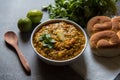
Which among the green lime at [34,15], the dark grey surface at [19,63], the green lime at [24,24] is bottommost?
the dark grey surface at [19,63]

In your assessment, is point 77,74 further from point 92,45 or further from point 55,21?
point 55,21

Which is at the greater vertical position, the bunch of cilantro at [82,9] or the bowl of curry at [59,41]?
the bunch of cilantro at [82,9]

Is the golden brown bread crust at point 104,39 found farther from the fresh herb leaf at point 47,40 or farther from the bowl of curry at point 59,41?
the fresh herb leaf at point 47,40

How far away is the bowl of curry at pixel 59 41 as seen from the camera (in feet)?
2.78

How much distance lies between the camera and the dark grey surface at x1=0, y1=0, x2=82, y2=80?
864mm

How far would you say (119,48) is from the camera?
0.89m

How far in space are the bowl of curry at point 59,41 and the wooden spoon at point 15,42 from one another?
0.07 m

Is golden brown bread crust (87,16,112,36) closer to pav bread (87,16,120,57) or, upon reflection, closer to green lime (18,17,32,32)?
pav bread (87,16,120,57)

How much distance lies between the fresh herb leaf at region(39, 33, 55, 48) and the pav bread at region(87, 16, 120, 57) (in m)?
0.15

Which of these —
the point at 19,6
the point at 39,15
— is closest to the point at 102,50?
the point at 39,15

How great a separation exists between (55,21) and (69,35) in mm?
102

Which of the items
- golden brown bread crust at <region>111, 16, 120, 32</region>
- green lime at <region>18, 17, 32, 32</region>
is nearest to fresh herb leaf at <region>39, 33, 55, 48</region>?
green lime at <region>18, 17, 32, 32</region>

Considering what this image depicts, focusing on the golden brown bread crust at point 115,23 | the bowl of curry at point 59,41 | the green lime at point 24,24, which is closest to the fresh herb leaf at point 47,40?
the bowl of curry at point 59,41

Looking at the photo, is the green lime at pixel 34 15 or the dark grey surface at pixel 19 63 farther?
the green lime at pixel 34 15
